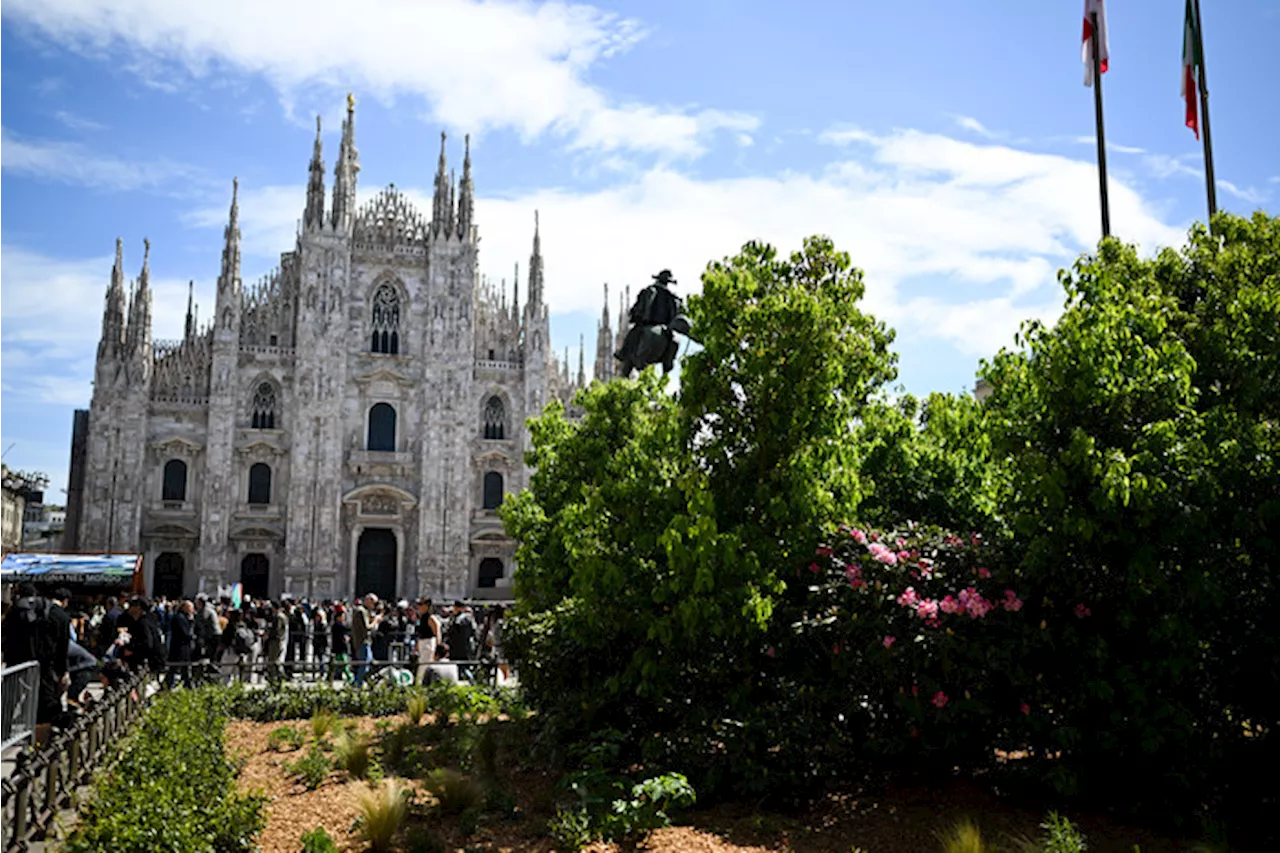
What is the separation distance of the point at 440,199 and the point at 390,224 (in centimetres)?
239

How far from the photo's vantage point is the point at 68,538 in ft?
146

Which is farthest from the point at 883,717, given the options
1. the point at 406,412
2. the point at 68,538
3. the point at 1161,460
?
the point at 68,538

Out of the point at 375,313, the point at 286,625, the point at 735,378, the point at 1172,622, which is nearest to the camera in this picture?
the point at 1172,622

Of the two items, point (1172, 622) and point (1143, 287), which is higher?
point (1143, 287)

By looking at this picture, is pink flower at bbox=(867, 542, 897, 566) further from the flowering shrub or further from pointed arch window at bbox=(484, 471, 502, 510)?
pointed arch window at bbox=(484, 471, 502, 510)

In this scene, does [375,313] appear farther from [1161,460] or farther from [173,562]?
[1161,460]

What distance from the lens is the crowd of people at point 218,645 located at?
11.3 metres

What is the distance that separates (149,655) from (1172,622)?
1255 centimetres

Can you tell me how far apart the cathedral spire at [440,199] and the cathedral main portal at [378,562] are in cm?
1299

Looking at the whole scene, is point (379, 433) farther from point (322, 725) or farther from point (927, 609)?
point (927, 609)

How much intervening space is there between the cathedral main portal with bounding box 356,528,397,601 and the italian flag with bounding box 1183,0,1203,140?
3552cm

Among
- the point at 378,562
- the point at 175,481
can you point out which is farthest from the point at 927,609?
the point at 175,481

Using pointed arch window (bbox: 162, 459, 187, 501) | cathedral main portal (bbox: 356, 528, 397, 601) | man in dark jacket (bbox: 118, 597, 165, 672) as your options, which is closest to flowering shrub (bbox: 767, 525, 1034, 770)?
man in dark jacket (bbox: 118, 597, 165, 672)

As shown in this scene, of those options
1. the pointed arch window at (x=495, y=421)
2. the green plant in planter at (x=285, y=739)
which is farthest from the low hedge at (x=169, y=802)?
the pointed arch window at (x=495, y=421)
